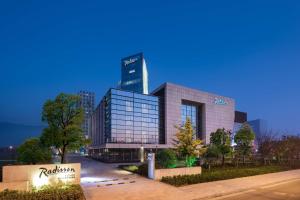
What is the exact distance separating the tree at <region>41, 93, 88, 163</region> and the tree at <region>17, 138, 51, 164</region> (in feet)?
2.39

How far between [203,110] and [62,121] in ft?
194

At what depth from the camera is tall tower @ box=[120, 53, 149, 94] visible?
348 feet

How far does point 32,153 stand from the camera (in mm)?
21016

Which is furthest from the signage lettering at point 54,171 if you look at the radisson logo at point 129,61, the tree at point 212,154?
the radisson logo at point 129,61

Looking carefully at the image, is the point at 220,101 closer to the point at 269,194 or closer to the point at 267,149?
the point at 267,149

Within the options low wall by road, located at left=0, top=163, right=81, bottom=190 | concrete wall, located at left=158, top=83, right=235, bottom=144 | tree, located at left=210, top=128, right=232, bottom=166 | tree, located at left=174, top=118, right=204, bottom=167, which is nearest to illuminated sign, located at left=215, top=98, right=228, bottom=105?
concrete wall, located at left=158, top=83, right=235, bottom=144

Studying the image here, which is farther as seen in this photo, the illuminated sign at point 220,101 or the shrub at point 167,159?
the illuminated sign at point 220,101

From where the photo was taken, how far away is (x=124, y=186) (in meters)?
18.3

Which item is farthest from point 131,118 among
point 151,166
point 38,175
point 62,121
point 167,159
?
point 38,175

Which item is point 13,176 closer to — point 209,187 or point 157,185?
point 157,185

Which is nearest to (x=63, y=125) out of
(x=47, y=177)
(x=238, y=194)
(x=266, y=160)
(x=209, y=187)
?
(x=47, y=177)

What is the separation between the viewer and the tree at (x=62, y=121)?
21.6 m

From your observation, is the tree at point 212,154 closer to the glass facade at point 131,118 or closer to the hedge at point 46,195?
the hedge at point 46,195

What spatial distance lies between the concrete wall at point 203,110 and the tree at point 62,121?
3906cm
